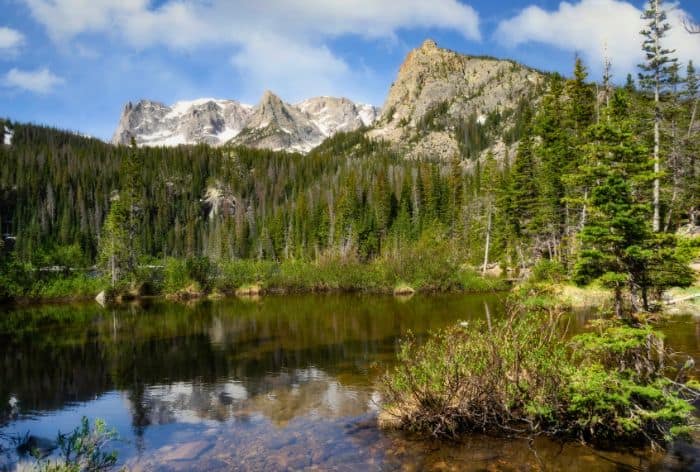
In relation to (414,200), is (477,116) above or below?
above

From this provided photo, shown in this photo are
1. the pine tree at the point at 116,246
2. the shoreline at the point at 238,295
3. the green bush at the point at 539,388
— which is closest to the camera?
the green bush at the point at 539,388

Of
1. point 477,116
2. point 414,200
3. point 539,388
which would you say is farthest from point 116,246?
point 477,116

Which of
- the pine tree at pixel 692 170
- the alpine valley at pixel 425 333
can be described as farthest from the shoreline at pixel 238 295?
the pine tree at pixel 692 170

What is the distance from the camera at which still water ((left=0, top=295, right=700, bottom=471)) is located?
36.9 ft

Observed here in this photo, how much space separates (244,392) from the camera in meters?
17.9

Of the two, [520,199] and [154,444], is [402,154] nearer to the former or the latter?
[520,199]

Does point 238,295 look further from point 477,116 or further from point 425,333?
point 477,116

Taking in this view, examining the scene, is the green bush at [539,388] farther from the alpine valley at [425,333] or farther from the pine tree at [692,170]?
the pine tree at [692,170]

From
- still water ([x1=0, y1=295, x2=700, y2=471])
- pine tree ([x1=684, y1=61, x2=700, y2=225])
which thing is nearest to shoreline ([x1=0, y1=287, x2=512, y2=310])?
still water ([x1=0, y1=295, x2=700, y2=471])

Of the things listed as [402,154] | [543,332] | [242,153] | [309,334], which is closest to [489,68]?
[402,154]

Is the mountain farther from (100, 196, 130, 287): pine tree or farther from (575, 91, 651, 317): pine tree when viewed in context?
(575, 91, 651, 317): pine tree

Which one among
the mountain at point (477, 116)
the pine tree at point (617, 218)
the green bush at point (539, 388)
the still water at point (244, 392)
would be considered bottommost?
the still water at point (244, 392)

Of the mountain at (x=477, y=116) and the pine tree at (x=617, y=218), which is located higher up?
the mountain at (x=477, y=116)

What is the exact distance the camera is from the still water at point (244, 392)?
1124cm
